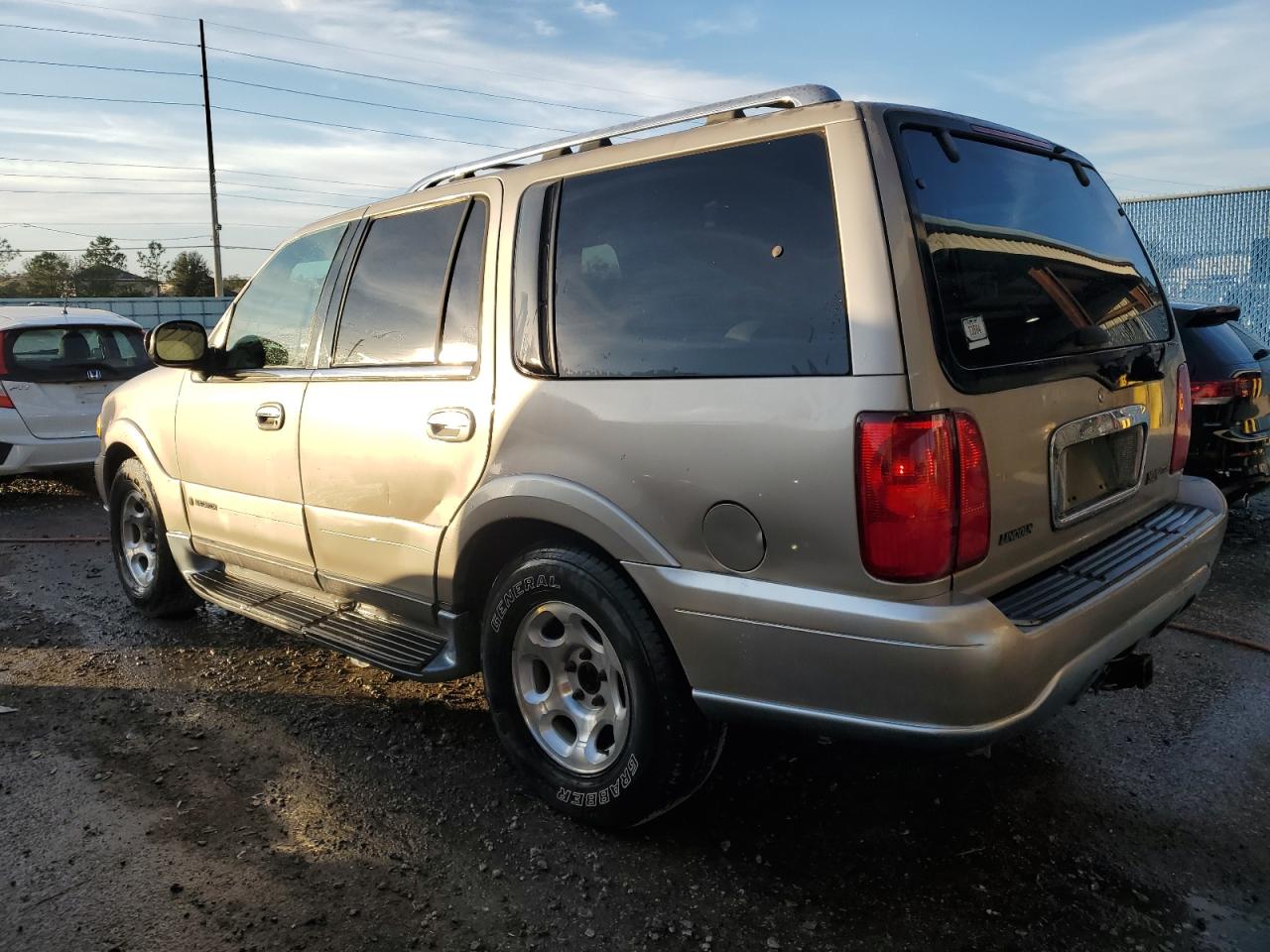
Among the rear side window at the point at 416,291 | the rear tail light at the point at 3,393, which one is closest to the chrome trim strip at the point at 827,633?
the rear side window at the point at 416,291

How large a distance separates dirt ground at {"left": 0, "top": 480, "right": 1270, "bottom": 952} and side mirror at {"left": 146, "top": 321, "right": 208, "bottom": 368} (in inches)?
55.4

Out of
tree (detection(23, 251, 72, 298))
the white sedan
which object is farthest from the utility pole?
the white sedan

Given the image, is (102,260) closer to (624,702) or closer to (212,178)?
(212,178)

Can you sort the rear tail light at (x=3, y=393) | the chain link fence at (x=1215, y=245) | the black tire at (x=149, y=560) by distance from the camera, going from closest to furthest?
the black tire at (x=149, y=560) < the rear tail light at (x=3, y=393) < the chain link fence at (x=1215, y=245)

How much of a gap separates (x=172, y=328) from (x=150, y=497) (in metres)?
1.07

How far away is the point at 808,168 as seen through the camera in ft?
7.82

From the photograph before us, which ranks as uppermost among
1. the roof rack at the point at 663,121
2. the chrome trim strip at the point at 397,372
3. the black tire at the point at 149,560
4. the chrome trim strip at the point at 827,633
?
the roof rack at the point at 663,121

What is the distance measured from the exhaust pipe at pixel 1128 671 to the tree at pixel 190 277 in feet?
159

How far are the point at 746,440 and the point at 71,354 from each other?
26.5ft

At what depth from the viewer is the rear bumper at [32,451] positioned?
26.2ft

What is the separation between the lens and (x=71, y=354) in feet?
27.7

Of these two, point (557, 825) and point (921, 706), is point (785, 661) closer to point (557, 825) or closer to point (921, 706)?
point (921, 706)

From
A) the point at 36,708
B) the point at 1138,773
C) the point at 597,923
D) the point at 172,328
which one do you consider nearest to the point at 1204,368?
the point at 1138,773

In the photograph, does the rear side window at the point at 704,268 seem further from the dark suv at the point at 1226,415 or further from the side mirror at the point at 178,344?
the dark suv at the point at 1226,415
